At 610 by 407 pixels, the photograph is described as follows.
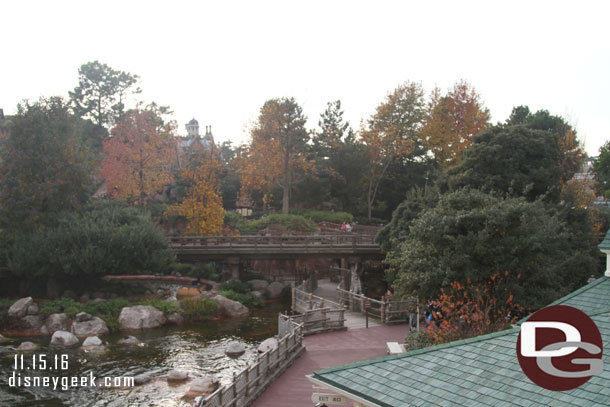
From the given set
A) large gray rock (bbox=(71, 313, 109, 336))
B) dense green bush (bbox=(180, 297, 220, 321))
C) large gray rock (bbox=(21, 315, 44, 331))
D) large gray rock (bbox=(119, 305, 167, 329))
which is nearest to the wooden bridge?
dense green bush (bbox=(180, 297, 220, 321))

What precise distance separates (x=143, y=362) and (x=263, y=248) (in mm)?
16350

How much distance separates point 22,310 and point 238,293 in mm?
13260

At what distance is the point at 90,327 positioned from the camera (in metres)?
28.2

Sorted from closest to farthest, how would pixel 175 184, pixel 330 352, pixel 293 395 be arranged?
pixel 293 395 → pixel 330 352 → pixel 175 184

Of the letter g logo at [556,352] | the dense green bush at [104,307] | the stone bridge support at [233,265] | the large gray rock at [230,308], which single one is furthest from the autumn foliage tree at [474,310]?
the stone bridge support at [233,265]

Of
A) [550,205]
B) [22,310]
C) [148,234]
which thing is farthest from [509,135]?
[22,310]

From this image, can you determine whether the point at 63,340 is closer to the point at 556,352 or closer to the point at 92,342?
the point at 92,342

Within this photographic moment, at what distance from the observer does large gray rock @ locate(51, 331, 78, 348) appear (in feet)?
84.8

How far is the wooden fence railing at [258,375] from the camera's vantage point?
49.2ft

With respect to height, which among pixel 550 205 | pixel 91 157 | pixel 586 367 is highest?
pixel 91 157

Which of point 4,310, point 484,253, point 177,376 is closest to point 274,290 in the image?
point 4,310

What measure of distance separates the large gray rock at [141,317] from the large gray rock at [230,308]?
12.6 feet

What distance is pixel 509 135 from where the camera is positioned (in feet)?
105

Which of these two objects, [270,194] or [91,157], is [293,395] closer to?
[91,157]
